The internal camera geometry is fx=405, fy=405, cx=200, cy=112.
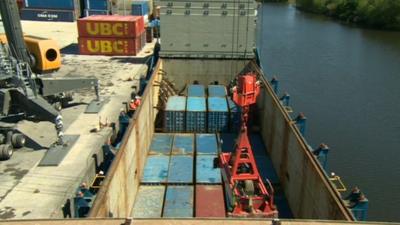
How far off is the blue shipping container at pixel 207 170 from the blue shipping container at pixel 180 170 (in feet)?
1.28

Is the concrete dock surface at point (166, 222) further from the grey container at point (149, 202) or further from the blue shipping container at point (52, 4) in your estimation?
the blue shipping container at point (52, 4)

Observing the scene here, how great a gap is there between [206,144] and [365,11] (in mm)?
78196

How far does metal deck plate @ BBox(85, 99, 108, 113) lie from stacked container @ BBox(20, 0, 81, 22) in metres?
49.0

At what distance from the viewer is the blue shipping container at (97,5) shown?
73.2 metres

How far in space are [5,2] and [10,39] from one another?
2441mm

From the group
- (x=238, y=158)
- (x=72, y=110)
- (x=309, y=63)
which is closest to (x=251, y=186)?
(x=238, y=158)

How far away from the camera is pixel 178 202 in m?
17.4

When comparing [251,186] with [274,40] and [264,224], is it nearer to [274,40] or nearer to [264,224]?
[264,224]

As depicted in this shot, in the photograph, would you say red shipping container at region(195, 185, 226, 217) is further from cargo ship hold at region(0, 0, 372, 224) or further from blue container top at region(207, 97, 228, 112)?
blue container top at region(207, 97, 228, 112)

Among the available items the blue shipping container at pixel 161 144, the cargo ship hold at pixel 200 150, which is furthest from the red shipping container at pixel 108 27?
the blue shipping container at pixel 161 144

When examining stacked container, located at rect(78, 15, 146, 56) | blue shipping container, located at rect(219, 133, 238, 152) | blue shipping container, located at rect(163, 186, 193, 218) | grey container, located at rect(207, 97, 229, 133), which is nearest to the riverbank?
stacked container, located at rect(78, 15, 146, 56)

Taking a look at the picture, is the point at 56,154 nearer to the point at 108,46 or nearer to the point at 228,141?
the point at 228,141

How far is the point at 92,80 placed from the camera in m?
29.8

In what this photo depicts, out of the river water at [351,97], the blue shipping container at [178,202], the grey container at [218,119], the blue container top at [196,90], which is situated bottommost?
the river water at [351,97]
